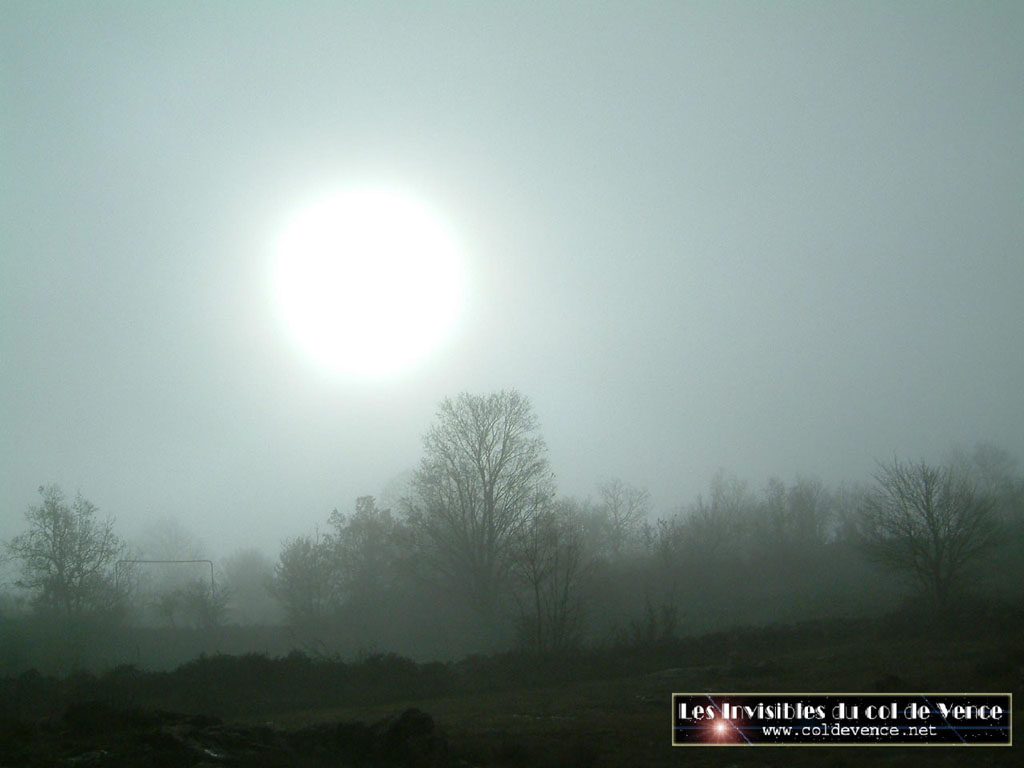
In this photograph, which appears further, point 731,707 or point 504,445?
point 504,445

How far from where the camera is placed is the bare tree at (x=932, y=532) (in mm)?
40688

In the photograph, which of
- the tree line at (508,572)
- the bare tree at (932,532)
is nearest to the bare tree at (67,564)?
the tree line at (508,572)

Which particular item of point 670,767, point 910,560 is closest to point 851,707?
point 670,767

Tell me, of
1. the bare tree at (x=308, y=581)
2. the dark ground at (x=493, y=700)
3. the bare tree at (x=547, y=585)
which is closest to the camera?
the dark ground at (x=493, y=700)

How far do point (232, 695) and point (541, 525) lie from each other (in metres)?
24.2

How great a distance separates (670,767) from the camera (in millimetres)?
12727

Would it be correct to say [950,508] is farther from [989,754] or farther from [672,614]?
[989,754]

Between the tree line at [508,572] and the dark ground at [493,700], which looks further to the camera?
the tree line at [508,572]

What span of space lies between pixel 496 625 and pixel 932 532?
24.2 metres

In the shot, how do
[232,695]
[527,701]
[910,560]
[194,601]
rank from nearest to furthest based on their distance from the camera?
[527,701] < [232,695] < [910,560] < [194,601]

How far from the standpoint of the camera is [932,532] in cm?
4112

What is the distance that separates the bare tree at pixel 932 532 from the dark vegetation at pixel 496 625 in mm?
152

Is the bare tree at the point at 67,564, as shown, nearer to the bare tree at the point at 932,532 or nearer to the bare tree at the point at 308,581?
the bare tree at the point at 308,581

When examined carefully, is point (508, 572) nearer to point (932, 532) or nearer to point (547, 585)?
point (547, 585)
